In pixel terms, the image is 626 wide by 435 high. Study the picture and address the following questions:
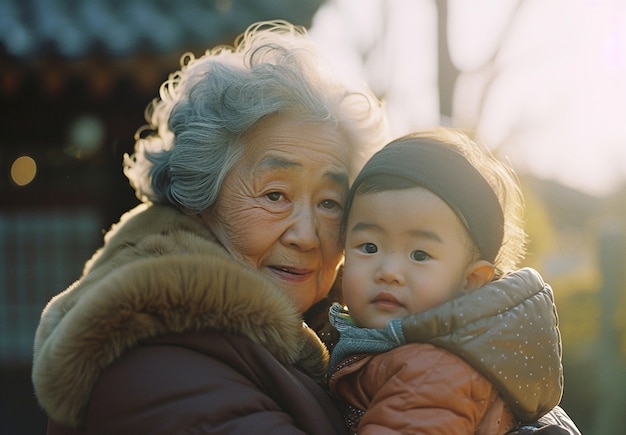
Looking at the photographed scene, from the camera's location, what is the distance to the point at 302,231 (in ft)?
8.79

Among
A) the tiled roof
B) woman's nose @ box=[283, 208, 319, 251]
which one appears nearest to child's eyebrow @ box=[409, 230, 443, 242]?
woman's nose @ box=[283, 208, 319, 251]

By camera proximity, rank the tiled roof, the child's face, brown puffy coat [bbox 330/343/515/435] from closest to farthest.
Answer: brown puffy coat [bbox 330/343/515/435], the child's face, the tiled roof

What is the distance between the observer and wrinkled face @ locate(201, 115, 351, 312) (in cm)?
267

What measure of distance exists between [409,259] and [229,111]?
76 cm

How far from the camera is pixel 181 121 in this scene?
8.77 feet

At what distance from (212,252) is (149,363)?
0.36m

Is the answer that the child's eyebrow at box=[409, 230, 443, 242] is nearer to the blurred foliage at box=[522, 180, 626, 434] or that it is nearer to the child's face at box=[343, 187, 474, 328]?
the child's face at box=[343, 187, 474, 328]

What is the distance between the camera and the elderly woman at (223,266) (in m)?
2.03

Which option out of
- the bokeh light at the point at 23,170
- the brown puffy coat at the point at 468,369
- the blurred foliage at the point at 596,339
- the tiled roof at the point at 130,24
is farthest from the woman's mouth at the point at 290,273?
the blurred foliage at the point at 596,339

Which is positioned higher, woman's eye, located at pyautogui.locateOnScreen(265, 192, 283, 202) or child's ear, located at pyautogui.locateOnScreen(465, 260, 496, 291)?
woman's eye, located at pyautogui.locateOnScreen(265, 192, 283, 202)

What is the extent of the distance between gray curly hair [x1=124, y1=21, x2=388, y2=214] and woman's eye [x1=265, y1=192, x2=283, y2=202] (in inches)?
6.1

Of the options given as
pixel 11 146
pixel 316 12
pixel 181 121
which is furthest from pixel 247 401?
pixel 11 146

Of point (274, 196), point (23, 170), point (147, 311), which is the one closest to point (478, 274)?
point (274, 196)

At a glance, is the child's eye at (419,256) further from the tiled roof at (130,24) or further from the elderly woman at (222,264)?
the tiled roof at (130,24)
